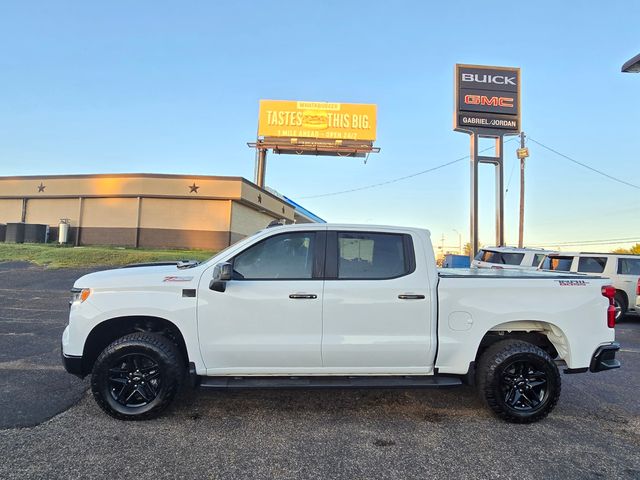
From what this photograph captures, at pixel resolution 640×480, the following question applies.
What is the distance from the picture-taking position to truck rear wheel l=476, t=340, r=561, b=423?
396 centimetres

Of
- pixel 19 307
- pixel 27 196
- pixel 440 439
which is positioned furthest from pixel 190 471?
pixel 27 196

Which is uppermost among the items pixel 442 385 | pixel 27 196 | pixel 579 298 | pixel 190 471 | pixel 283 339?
pixel 27 196

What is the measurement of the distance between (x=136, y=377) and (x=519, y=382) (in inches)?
147

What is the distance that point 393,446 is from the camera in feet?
11.4

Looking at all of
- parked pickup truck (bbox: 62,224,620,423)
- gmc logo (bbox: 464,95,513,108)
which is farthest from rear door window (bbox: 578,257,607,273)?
gmc logo (bbox: 464,95,513,108)

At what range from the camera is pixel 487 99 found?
862 inches

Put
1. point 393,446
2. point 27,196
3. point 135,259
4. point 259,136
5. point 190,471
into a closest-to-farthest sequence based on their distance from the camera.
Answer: point 190,471 → point 393,446 → point 135,259 → point 27,196 → point 259,136

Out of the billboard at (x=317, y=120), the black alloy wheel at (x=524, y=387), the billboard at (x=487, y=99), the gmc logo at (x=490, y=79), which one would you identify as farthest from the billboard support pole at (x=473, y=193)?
the black alloy wheel at (x=524, y=387)

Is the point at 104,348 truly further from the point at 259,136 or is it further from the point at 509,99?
the point at 259,136

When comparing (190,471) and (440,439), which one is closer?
(190,471)

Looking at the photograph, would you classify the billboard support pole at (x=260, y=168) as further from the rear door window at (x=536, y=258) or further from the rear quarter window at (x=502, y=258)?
the rear door window at (x=536, y=258)

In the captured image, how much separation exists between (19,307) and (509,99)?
2315cm

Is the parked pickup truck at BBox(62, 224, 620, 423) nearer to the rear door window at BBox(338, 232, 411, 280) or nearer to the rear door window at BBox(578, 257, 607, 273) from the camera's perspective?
the rear door window at BBox(338, 232, 411, 280)

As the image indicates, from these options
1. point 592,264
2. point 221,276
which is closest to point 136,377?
point 221,276
